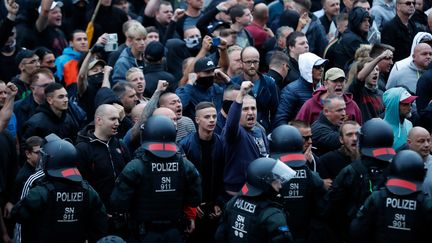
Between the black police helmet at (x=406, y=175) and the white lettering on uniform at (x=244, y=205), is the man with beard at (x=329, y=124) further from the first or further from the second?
the white lettering on uniform at (x=244, y=205)

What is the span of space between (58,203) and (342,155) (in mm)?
3107

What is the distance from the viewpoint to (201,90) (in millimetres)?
13102

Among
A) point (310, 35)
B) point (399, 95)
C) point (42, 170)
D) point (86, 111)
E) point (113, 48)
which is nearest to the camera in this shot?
point (42, 170)

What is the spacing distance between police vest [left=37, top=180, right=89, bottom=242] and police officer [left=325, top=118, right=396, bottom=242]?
246 cm

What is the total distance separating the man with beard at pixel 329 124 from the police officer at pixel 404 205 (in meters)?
2.18

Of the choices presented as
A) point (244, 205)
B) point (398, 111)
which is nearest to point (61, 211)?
point (244, 205)

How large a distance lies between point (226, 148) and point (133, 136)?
1.10 metres

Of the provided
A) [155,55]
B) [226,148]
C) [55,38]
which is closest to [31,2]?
[55,38]

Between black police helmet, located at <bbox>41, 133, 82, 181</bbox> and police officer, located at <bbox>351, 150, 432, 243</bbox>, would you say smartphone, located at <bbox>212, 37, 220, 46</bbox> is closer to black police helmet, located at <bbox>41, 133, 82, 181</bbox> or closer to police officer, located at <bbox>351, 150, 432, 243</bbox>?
black police helmet, located at <bbox>41, 133, 82, 181</bbox>

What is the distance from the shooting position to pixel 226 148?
1184 centimetres

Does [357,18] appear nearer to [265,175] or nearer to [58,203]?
[265,175]

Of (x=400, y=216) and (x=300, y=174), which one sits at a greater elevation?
(x=300, y=174)

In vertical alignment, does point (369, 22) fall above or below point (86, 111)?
above

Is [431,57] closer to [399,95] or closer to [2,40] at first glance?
[399,95]
